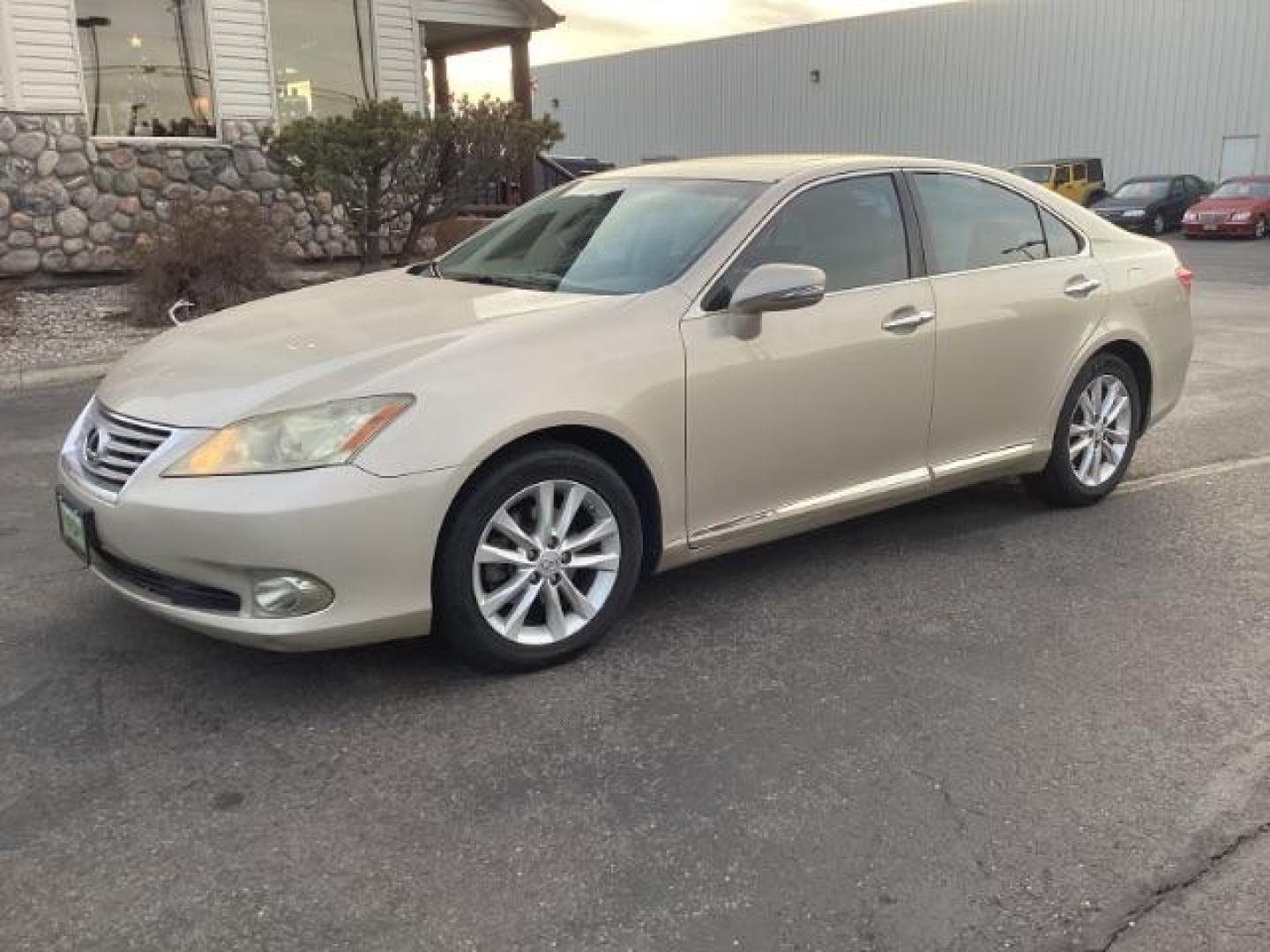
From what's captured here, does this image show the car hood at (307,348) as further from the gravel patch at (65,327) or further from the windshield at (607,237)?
the gravel patch at (65,327)

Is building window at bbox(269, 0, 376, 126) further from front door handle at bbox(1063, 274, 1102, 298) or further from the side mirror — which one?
the side mirror

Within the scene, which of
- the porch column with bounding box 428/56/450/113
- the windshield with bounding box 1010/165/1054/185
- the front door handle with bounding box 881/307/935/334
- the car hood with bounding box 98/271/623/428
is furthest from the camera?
the windshield with bounding box 1010/165/1054/185

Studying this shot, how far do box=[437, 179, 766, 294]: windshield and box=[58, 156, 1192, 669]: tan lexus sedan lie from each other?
1 cm

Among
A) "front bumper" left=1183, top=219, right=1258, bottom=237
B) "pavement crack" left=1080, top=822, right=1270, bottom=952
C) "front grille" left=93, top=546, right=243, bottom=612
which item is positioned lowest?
"pavement crack" left=1080, top=822, right=1270, bottom=952

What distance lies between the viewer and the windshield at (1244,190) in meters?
27.2

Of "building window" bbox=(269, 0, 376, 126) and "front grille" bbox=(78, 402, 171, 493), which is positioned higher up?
"building window" bbox=(269, 0, 376, 126)

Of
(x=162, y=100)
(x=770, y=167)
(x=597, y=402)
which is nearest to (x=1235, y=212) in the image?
(x=162, y=100)

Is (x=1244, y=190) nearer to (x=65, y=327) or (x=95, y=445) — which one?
(x=65, y=327)

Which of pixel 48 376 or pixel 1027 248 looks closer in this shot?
pixel 1027 248

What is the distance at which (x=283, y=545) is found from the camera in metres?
3.17

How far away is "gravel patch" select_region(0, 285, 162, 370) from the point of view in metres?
9.21

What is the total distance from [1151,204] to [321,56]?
2197 centimetres

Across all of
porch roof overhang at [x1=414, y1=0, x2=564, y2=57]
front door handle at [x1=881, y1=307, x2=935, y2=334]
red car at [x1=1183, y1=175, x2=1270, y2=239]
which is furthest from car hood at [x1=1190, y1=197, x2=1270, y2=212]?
front door handle at [x1=881, y1=307, x2=935, y2=334]

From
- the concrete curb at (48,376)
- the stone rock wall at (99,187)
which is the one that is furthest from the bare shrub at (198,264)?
the concrete curb at (48,376)
